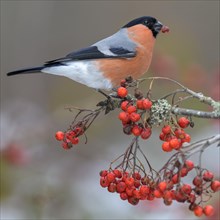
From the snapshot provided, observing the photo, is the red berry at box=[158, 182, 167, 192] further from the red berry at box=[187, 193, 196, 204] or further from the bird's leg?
the bird's leg

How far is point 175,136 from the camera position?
1503 millimetres

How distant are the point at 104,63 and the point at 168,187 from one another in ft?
3.79

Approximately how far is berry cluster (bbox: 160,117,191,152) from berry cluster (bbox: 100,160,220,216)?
0.08 meters

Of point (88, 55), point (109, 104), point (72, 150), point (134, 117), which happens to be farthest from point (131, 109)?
point (72, 150)

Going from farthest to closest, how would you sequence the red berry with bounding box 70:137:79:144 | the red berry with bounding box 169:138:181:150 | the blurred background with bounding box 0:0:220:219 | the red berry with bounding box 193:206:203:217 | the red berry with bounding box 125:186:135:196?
1. the blurred background with bounding box 0:0:220:219
2. the red berry with bounding box 70:137:79:144
3. the red berry with bounding box 125:186:135:196
4. the red berry with bounding box 169:138:181:150
5. the red berry with bounding box 193:206:203:217

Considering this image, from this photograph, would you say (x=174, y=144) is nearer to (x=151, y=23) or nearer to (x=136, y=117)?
(x=136, y=117)

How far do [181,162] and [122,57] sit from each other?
1191mm

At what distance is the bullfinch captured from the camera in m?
2.40

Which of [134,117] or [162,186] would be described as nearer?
[162,186]

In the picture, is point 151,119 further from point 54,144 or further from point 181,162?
point 54,144

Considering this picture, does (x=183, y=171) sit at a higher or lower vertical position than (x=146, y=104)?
lower

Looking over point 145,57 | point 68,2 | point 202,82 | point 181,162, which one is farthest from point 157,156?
point 68,2

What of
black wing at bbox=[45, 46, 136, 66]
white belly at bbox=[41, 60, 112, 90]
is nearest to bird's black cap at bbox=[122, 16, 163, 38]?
black wing at bbox=[45, 46, 136, 66]

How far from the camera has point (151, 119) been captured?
1.63 meters
